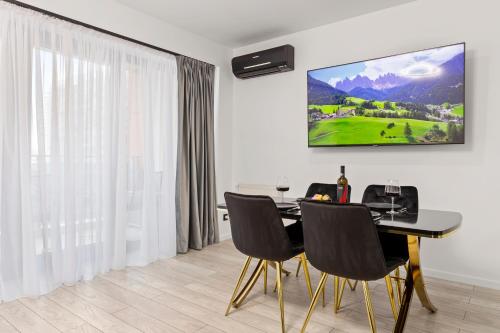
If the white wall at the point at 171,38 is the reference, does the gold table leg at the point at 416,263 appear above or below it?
below

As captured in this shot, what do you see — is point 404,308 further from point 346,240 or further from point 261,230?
point 261,230

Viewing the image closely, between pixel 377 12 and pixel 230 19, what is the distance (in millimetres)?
1600

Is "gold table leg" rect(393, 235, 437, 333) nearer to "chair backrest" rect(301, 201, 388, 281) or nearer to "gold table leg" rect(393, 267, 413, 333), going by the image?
"gold table leg" rect(393, 267, 413, 333)

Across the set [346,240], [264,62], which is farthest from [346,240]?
[264,62]

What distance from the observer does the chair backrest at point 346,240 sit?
6.06 feet

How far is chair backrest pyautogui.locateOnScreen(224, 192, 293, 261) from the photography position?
2.23 m

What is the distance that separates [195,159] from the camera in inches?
168

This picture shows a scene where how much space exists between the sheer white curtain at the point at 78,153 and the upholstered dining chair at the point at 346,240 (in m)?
2.21

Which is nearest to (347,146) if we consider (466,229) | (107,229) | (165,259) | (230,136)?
(466,229)

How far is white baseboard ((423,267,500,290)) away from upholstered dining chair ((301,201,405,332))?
1.66m

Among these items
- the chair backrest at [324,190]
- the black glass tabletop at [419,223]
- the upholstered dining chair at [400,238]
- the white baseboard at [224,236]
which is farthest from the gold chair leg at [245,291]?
the white baseboard at [224,236]

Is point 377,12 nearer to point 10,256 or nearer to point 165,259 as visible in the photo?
point 165,259

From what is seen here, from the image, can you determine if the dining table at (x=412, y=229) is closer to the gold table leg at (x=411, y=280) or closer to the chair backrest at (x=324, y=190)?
the gold table leg at (x=411, y=280)

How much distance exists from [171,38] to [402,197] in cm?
307
